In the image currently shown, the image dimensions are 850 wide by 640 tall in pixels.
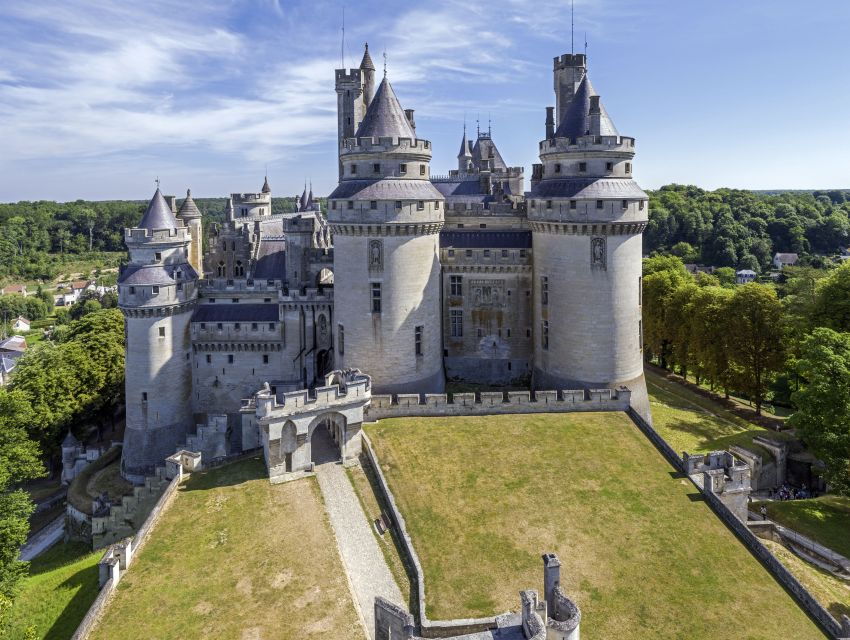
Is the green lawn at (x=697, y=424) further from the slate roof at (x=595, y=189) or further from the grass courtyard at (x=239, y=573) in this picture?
the grass courtyard at (x=239, y=573)

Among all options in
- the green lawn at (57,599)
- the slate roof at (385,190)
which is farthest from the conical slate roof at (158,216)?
the green lawn at (57,599)

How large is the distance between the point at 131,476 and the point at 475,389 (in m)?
22.8

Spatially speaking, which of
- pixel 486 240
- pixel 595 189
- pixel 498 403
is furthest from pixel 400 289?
pixel 595 189

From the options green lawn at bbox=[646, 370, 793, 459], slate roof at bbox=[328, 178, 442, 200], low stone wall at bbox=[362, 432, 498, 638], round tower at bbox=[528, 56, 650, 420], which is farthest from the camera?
green lawn at bbox=[646, 370, 793, 459]

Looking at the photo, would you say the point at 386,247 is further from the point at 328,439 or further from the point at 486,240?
the point at 328,439

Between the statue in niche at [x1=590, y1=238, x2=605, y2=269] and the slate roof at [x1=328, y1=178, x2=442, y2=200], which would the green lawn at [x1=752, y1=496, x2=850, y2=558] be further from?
the slate roof at [x1=328, y1=178, x2=442, y2=200]

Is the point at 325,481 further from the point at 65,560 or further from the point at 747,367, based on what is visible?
the point at 747,367

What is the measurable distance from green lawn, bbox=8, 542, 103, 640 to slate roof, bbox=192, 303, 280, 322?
52.2ft

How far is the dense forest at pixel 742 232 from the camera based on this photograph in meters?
108

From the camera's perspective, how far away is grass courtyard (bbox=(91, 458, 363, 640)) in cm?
2034

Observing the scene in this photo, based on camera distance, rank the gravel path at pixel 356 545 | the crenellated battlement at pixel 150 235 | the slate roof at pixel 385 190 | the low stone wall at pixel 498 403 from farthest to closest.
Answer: the crenellated battlement at pixel 150 235 → the slate roof at pixel 385 190 → the low stone wall at pixel 498 403 → the gravel path at pixel 356 545

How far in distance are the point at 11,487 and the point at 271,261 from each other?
22934 millimetres

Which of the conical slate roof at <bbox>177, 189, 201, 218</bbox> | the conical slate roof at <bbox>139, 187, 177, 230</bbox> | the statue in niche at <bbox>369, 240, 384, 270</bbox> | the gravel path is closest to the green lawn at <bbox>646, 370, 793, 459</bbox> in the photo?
the statue in niche at <bbox>369, 240, 384, 270</bbox>

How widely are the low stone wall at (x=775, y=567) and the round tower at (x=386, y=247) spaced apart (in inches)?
609
